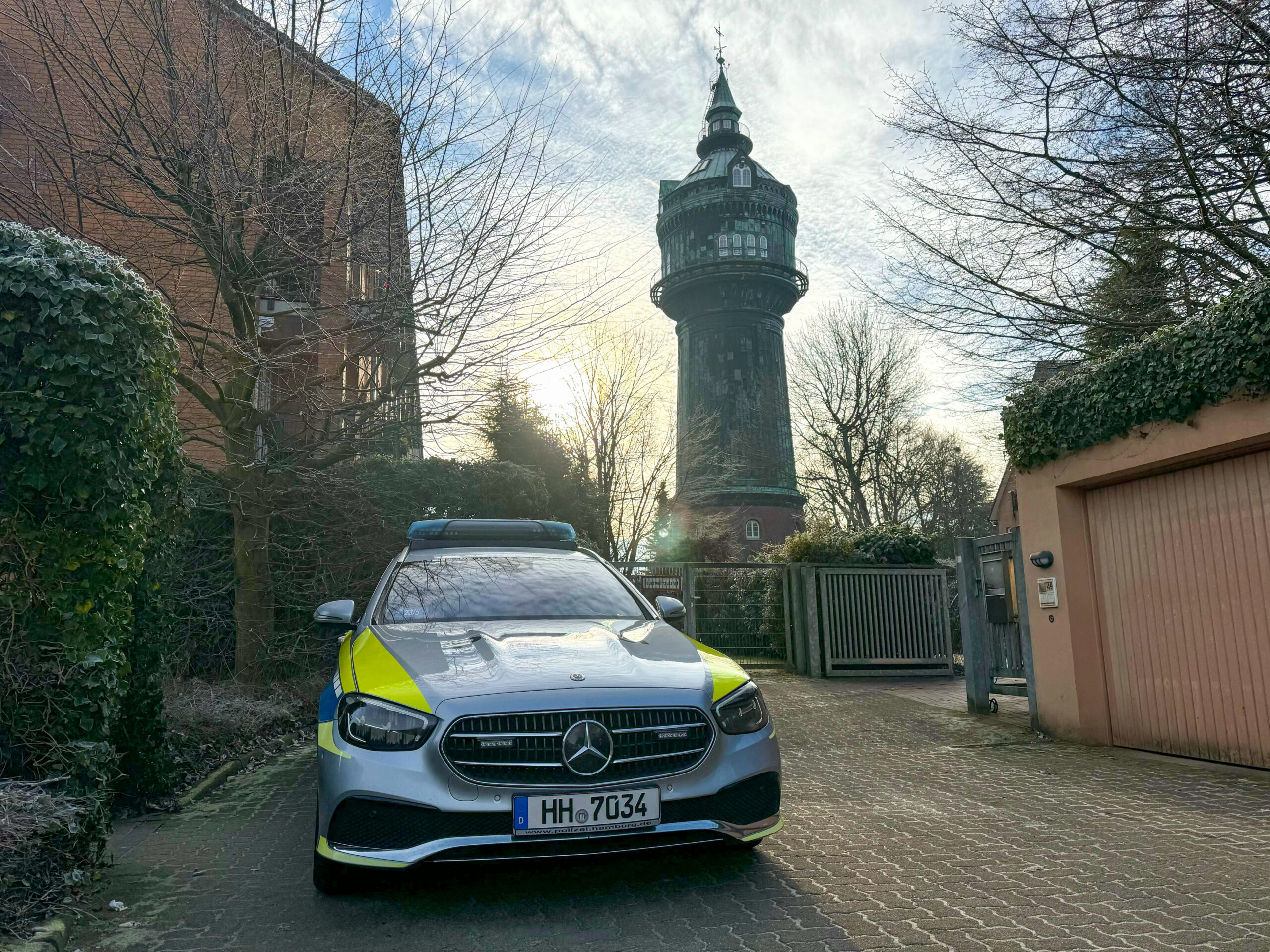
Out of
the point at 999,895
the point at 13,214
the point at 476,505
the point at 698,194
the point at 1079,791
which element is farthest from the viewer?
the point at 698,194

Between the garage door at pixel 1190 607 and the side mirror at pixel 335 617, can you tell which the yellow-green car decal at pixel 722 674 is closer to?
the side mirror at pixel 335 617

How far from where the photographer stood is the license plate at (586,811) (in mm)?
3689

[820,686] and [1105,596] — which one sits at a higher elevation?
[1105,596]

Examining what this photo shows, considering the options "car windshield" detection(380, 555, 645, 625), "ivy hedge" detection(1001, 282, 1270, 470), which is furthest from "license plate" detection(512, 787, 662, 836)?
"ivy hedge" detection(1001, 282, 1270, 470)

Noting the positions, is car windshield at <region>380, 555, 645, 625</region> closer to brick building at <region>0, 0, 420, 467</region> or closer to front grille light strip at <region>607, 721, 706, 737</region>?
front grille light strip at <region>607, 721, 706, 737</region>

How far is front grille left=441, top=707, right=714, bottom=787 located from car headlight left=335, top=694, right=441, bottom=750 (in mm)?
121

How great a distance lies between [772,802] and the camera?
416 cm

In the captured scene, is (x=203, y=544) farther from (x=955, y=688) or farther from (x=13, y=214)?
(x=955, y=688)

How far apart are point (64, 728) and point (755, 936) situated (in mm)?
3112

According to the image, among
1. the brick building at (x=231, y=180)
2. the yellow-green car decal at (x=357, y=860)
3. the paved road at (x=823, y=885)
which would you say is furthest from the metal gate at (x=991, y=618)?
the yellow-green car decal at (x=357, y=860)

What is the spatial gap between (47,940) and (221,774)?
12.7 ft

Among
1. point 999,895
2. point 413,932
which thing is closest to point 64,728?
point 413,932

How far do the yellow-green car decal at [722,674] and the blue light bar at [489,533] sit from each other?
200 cm

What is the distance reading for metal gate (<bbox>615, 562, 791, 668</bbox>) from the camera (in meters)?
15.9
